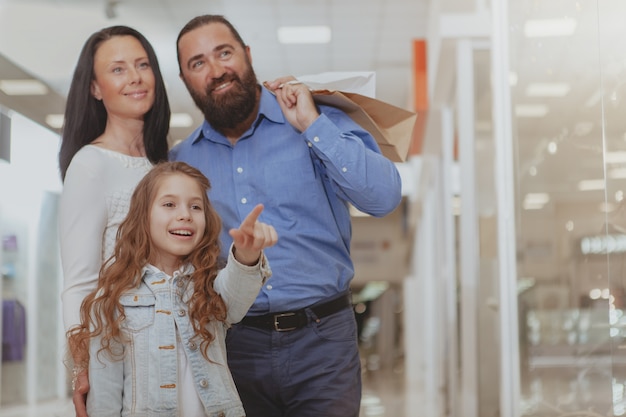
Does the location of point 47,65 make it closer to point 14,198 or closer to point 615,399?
point 14,198

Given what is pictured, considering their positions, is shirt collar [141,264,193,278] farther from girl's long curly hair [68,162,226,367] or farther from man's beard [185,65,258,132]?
man's beard [185,65,258,132]

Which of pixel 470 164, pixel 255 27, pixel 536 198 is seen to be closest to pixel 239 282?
pixel 536 198

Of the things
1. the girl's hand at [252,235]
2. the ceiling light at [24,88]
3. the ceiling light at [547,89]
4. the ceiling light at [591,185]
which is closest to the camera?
the girl's hand at [252,235]

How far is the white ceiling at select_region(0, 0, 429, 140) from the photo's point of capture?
6.09 m

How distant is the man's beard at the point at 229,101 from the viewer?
2111mm

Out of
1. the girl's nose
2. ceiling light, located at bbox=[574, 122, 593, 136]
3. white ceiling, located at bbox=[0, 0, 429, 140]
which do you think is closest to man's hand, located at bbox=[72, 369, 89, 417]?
the girl's nose

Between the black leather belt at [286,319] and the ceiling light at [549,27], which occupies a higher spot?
the ceiling light at [549,27]

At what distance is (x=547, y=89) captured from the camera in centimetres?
313

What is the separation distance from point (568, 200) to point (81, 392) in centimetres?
168

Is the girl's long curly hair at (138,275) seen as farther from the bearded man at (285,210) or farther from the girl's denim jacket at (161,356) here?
the bearded man at (285,210)

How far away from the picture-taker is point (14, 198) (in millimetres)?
5164

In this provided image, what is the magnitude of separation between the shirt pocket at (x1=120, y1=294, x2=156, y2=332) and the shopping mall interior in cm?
76

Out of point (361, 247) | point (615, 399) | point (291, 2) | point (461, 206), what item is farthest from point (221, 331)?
point (361, 247)

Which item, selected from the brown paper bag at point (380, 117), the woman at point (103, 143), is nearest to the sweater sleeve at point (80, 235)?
the woman at point (103, 143)
